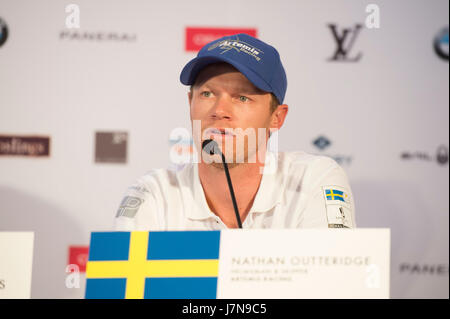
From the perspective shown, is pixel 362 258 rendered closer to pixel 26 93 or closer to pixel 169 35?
pixel 169 35

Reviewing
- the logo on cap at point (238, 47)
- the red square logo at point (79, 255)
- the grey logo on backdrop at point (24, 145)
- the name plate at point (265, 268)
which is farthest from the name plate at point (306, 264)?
the grey logo on backdrop at point (24, 145)

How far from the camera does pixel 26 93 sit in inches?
83.3

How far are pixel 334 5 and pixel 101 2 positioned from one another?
1.08 meters

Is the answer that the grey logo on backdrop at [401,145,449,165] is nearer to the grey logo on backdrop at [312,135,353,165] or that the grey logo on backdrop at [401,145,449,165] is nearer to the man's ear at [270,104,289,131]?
the grey logo on backdrop at [312,135,353,165]

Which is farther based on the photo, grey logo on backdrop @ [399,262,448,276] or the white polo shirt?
grey logo on backdrop @ [399,262,448,276]

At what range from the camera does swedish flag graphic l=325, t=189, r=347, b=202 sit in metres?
1.03

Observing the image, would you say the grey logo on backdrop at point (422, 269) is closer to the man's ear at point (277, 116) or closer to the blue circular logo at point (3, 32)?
the man's ear at point (277, 116)

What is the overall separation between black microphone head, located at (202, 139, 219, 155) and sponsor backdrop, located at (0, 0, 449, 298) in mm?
1117

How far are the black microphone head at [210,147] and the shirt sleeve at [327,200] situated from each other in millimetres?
265

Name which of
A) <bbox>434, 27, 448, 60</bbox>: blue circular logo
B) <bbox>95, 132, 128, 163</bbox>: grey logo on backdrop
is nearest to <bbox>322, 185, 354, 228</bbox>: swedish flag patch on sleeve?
<bbox>95, 132, 128, 163</bbox>: grey logo on backdrop

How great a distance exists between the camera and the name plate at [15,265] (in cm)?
74

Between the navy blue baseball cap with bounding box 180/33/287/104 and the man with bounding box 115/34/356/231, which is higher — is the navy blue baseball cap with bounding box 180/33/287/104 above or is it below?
above

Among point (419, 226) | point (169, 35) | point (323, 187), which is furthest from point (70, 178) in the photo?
point (419, 226)

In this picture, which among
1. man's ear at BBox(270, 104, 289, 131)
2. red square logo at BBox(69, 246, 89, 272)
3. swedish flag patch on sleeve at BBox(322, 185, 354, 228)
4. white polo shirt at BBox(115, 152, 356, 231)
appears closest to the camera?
swedish flag patch on sleeve at BBox(322, 185, 354, 228)
